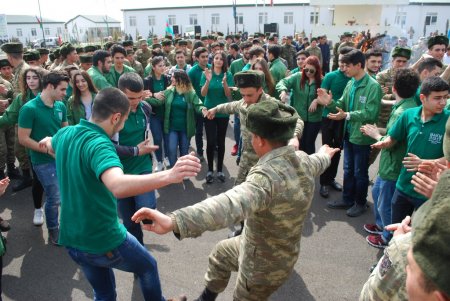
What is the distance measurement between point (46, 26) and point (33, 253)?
258 ft

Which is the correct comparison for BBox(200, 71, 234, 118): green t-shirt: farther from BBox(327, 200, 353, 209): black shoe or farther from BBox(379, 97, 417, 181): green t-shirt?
BBox(379, 97, 417, 181): green t-shirt

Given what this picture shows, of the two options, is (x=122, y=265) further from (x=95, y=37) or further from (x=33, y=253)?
(x=95, y=37)

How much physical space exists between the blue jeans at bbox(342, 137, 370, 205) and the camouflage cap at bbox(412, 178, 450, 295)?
3.96 metres

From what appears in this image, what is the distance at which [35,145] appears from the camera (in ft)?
13.2

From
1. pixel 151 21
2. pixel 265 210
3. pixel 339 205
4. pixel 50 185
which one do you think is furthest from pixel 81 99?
pixel 151 21

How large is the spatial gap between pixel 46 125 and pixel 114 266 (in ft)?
7.66

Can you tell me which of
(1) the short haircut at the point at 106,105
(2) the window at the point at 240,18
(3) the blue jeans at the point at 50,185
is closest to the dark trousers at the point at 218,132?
(3) the blue jeans at the point at 50,185

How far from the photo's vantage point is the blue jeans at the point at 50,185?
14.0ft

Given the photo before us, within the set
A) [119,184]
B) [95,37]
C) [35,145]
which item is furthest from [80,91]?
[95,37]

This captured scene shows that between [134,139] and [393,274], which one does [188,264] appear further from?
[393,274]

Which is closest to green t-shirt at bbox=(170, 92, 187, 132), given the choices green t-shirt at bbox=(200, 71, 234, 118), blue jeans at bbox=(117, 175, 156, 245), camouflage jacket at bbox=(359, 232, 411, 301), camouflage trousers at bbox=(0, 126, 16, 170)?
green t-shirt at bbox=(200, 71, 234, 118)

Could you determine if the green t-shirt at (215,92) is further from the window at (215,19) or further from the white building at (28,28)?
the white building at (28,28)

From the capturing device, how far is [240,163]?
4258 mm

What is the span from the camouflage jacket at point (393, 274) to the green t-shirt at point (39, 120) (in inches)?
155
